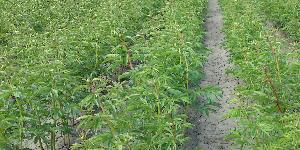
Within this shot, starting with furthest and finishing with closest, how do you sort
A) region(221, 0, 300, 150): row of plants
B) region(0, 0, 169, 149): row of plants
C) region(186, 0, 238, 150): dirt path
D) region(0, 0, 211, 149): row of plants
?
1. region(186, 0, 238, 150): dirt path
2. region(0, 0, 169, 149): row of plants
3. region(221, 0, 300, 150): row of plants
4. region(0, 0, 211, 149): row of plants

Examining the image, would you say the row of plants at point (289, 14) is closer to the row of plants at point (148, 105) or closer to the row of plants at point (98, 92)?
the row of plants at point (98, 92)

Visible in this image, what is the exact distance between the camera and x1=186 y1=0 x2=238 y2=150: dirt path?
6234 millimetres

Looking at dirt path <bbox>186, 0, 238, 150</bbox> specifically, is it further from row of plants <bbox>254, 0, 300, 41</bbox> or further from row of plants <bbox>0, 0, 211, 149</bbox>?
row of plants <bbox>254, 0, 300, 41</bbox>

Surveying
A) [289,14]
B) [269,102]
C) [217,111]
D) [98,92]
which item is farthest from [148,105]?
[289,14]

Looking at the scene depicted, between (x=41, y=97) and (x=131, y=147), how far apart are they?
186 cm

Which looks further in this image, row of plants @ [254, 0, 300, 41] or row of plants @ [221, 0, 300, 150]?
row of plants @ [254, 0, 300, 41]

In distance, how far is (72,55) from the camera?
6.04 metres

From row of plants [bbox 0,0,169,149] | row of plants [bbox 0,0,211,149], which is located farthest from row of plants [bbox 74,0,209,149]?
row of plants [bbox 0,0,169,149]

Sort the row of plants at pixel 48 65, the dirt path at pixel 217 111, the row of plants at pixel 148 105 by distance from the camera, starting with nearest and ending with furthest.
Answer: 1. the row of plants at pixel 148 105
2. the row of plants at pixel 48 65
3. the dirt path at pixel 217 111

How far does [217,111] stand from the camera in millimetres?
7223

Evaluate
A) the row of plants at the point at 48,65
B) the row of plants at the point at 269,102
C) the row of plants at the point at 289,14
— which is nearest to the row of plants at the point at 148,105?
the row of plants at the point at 48,65

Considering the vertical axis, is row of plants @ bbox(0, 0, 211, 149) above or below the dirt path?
above

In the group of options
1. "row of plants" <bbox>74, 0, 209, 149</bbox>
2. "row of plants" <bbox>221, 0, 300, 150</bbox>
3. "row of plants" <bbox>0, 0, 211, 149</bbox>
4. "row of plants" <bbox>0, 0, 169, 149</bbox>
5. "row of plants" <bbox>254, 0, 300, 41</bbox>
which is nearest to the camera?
"row of plants" <bbox>74, 0, 209, 149</bbox>

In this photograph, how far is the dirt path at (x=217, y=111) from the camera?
623cm
